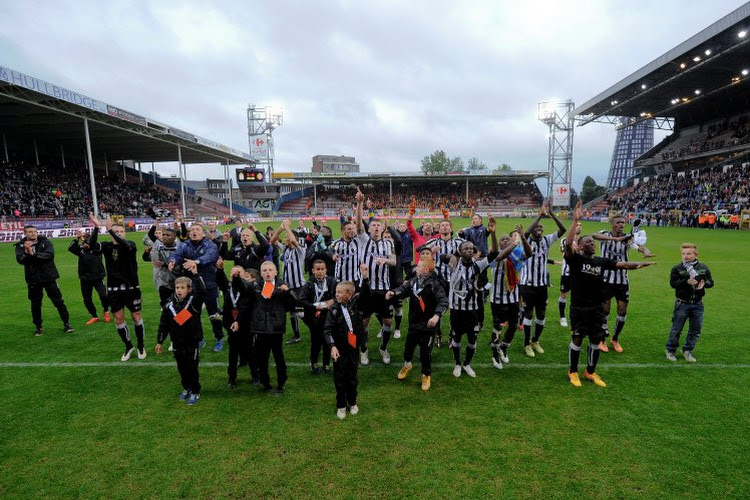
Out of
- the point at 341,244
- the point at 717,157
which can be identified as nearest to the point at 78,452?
the point at 341,244

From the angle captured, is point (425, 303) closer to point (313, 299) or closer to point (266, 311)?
point (313, 299)

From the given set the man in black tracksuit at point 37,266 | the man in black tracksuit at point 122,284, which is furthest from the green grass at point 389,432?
the man in black tracksuit at point 37,266

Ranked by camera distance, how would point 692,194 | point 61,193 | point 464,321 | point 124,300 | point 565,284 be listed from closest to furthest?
point 464,321, point 124,300, point 565,284, point 61,193, point 692,194

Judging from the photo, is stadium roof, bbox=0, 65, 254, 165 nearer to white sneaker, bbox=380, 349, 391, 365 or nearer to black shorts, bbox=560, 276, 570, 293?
white sneaker, bbox=380, 349, 391, 365

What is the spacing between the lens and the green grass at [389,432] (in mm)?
3400

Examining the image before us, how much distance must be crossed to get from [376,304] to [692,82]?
4358 centimetres

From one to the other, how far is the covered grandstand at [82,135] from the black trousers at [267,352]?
25313 mm

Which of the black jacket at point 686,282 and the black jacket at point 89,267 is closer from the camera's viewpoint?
the black jacket at point 686,282

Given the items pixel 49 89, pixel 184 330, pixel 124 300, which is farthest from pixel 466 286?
pixel 49 89

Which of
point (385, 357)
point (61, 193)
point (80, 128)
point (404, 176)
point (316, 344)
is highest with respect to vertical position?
point (80, 128)

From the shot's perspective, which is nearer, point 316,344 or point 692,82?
point 316,344

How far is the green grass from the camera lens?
11.2ft

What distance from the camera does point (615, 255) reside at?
6.61 metres

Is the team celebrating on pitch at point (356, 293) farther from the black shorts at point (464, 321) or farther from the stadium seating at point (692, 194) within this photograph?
the stadium seating at point (692, 194)
